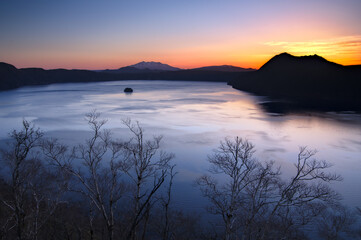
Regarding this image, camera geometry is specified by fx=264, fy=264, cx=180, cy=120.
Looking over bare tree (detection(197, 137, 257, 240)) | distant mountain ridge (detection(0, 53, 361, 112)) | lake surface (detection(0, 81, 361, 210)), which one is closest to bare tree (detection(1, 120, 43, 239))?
bare tree (detection(197, 137, 257, 240))

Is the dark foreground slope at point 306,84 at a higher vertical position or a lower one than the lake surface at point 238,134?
higher

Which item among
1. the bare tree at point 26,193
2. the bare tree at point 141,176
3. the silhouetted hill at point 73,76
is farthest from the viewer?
the silhouetted hill at point 73,76

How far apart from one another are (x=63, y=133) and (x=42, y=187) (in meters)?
16.8

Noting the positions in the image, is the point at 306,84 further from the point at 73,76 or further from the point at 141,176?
the point at 73,76

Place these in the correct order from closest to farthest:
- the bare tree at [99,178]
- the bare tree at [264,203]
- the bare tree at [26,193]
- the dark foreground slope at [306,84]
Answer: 1. the bare tree at [26,193]
2. the bare tree at [99,178]
3. the bare tree at [264,203]
4. the dark foreground slope at [306,84]

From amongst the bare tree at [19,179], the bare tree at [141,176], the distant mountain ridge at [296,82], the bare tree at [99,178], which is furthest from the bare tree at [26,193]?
the distant mountain ridge at [296,82]

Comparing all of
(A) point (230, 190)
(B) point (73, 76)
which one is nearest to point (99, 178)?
(A) point (230, 190)

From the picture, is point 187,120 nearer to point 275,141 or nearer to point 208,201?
point 275,141

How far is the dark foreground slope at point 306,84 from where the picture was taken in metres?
59.3

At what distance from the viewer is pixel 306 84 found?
3233 inches

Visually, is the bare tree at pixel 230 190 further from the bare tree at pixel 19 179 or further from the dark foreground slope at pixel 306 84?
the dark foreground slope at pixel 306 84

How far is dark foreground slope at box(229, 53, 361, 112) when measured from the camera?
59.3 meters

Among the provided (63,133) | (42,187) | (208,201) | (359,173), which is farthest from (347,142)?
(63,133)

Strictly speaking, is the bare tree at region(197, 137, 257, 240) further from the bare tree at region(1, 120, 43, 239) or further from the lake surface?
the bare tree at region(1, 120, 43, 239)
